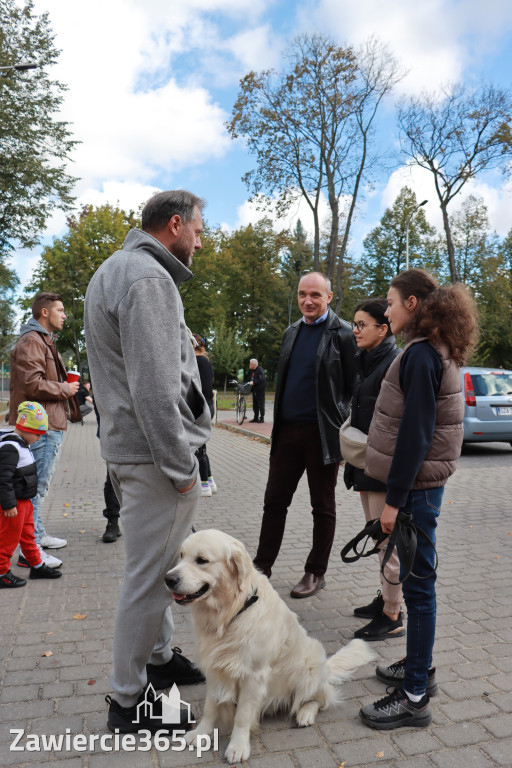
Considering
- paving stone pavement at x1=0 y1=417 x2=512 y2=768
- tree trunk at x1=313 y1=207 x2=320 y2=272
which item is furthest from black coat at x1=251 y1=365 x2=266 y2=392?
paving stone pavement at x1=0 y1=417 x2=512 y2=768

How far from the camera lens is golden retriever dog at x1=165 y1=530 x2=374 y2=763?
8.27 feet

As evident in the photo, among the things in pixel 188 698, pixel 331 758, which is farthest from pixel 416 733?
pixel 188 698

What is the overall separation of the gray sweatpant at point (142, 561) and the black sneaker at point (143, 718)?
0.07m

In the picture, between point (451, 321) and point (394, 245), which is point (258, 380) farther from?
point (394, 245)

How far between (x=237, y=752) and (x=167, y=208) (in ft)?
8.39

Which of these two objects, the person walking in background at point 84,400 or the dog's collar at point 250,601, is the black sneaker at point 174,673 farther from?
the person walking in background at point 84,400

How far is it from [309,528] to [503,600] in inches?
97.6

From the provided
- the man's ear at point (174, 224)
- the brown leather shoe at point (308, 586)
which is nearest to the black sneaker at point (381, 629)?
the brown leather shoe at point (308, 586)

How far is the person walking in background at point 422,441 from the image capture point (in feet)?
8.59

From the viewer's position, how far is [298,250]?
191 feet

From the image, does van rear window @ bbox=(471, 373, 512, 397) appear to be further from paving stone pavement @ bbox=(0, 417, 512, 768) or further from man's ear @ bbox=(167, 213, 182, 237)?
man's ear @ bbox=(167, 213, 182, 237)

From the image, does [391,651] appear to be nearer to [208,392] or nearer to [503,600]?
[503,600]

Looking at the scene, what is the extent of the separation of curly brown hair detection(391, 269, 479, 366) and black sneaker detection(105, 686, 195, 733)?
2.24 metres

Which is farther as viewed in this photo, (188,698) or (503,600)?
(503,600)
